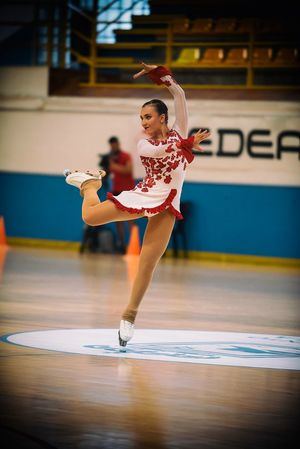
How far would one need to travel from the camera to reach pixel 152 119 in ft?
26.1

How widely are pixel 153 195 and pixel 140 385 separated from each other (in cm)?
178

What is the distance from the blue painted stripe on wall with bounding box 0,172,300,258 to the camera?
1927 cm

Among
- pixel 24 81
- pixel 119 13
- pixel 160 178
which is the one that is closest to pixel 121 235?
pixel 24 81

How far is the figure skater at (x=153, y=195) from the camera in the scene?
785 cm

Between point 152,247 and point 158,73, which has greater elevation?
point 158,73

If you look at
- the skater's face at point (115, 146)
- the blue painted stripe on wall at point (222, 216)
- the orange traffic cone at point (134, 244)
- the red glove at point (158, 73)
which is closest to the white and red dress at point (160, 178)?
the red glove at point (158, 73)

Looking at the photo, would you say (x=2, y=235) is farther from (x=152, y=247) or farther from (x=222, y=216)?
(x=152, y=247)

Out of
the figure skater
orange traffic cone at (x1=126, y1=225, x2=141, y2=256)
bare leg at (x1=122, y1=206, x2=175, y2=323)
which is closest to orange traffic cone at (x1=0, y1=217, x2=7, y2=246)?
orange traffic cone at (x1=126, y1=225, x2=141, y2=256)

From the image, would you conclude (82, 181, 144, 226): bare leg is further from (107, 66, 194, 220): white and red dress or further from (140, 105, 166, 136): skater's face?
(140, 105, 166, 136): skater's face

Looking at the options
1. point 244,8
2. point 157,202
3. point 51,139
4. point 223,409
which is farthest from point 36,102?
point 223,409

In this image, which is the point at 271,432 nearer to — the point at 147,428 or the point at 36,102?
the point at 147,428

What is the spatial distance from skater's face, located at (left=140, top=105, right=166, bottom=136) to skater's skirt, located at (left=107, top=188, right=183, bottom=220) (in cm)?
44

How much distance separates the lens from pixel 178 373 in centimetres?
701

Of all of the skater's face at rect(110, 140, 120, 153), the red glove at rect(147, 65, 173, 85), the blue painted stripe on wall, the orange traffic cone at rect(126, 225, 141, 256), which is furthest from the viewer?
the skater's face at rect(110, 140, 120, 153)
